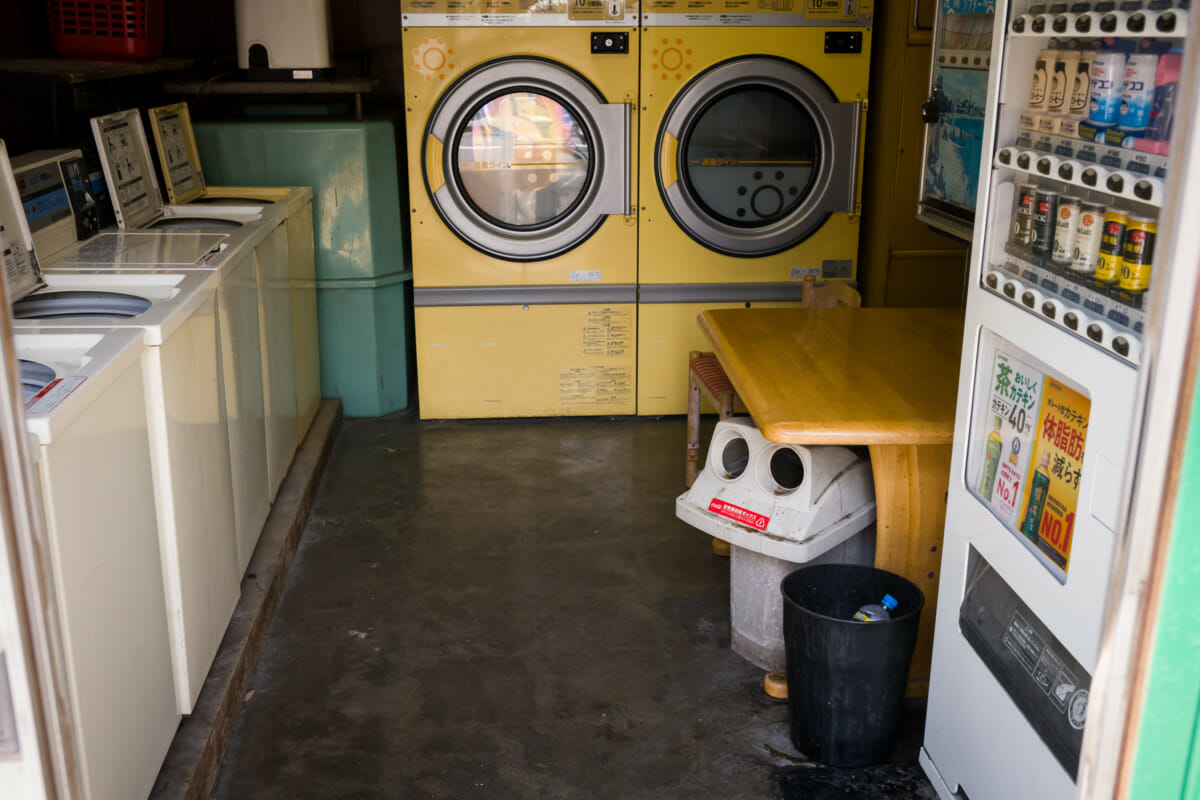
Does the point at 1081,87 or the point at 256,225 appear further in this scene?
the point at 256,225

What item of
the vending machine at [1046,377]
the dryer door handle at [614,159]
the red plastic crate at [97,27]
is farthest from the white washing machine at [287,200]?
the vending machine at [1046,377]

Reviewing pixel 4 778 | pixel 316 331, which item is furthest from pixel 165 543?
pixel 316 331

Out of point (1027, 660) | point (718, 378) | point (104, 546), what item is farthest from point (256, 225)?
point (1027, 660)

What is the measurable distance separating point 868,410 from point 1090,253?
75 cm

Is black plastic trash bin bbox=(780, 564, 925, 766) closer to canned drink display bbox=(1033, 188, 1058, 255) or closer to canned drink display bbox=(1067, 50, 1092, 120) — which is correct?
canned drink display bbox=(1033, 188, 1058, 255)

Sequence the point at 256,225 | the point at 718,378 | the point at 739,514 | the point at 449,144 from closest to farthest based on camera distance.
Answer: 1. the point at 739,514
2. the point at 256,225
3. the point at 718,378
4. the point at 449,144

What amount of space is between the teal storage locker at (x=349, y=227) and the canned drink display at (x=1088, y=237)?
321 cm

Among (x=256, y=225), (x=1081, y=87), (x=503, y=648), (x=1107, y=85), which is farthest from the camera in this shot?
(x=256, y=225)

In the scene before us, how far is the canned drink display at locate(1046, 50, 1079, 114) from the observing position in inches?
77.6

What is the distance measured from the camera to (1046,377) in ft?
6.66

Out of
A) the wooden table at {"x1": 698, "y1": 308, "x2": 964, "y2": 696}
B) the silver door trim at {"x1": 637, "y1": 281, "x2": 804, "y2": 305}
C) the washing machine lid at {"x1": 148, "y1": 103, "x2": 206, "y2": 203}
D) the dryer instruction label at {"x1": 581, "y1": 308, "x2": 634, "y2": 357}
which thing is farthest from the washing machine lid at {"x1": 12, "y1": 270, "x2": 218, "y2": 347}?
the silver door trim at {"x1": 637, "y1": 281, "x2": 804, "y2": 305}

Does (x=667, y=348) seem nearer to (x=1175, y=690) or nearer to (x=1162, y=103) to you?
(x=1162, y=103)

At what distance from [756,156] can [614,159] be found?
2.02 ft

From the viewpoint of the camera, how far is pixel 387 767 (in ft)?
8.40
